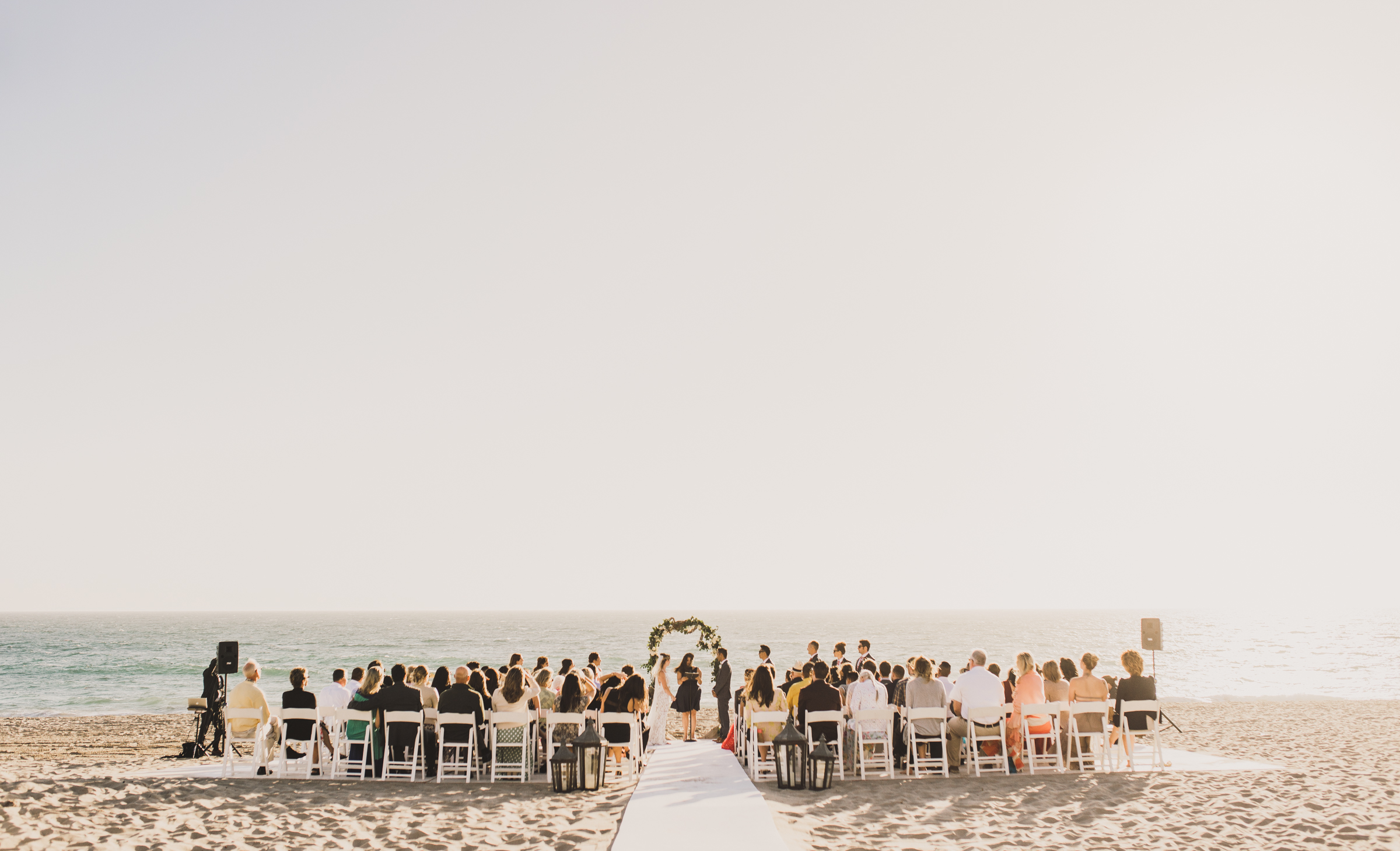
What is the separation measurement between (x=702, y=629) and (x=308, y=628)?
99.1 metres

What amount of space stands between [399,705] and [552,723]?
165 cm

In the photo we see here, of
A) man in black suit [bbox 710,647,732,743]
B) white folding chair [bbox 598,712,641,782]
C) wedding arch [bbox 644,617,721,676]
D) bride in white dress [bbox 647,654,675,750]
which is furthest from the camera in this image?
wedding arch [bbox 644,617,721,676]

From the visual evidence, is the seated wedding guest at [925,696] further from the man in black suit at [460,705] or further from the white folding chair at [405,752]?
the white folding chair at [405,752]

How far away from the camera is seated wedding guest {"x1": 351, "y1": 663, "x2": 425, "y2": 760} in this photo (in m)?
9.19

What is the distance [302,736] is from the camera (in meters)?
9.43

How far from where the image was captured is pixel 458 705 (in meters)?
9.19

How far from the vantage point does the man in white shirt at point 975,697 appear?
9148 mm

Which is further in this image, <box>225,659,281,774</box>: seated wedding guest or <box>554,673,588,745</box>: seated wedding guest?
<box>554,673,588,745</box>: seated wedding guest

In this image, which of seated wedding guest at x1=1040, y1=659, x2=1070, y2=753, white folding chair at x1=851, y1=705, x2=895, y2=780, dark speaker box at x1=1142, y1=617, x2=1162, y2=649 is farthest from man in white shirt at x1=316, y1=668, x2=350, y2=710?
dark speaker box at x1=1142, y1=617, x2=1162, y2=649

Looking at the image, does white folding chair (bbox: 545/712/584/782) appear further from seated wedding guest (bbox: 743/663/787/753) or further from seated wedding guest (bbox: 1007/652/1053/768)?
seated wedding guest (bbox: 1007/652/1053/768)

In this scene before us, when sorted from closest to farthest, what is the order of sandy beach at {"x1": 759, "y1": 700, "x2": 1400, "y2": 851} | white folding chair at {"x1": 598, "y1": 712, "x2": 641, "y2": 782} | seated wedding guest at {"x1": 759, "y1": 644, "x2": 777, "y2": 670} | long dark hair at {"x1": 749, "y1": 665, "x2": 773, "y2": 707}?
sandy beach at {"x1": 759, "y1": 700, "x2": 1400, "y2": 851} < white folding chair at {"x1": 598, "y1": 712, "x2": 641, "y2": 782} < long dark hair at {"x1": 749, "y1": 665, "x2": 773, "y2": 707} < seated wedding guest at {"x1": 759, "y1": 644, "x2": 777, "y2": 670}

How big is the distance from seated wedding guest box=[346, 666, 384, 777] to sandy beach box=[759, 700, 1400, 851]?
417 centimetres

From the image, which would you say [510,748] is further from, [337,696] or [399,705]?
[337,696]

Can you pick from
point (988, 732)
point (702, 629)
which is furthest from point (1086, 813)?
point (702, 629)
